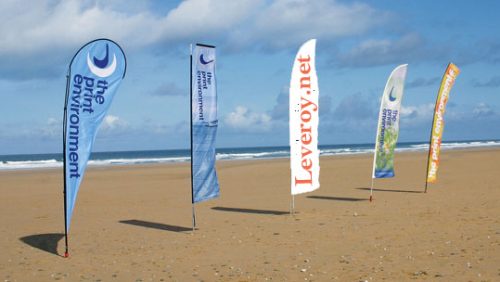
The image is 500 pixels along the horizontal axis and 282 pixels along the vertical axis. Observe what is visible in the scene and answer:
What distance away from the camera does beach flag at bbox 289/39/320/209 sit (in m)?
11.8

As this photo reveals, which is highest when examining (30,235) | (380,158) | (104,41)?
(104,41)

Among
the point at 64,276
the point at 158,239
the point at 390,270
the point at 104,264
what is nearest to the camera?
the point at 390,270

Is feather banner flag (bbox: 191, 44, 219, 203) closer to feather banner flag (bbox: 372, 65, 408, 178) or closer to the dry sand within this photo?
the dry sand

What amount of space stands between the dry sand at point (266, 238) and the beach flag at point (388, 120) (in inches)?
38.8

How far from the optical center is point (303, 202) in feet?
47.6

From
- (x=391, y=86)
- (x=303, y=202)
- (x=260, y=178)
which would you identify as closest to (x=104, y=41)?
(x=303, y=202)

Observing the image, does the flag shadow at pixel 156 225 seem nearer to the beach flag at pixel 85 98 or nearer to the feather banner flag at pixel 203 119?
the feather banner flag at pixel 203 119

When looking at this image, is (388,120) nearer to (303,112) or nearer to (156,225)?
(303,112)

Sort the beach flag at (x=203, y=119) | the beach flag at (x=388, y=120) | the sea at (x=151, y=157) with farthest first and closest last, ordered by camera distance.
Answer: the sea at (x=151, y=157) → the beach flag at (x=388, y=120) → the beach flag at (x=203, y=119)

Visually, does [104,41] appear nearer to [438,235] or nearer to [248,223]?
[248,223]

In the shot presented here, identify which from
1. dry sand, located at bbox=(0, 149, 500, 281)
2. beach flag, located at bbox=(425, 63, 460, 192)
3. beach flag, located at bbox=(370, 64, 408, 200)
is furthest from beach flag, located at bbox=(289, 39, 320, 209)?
beach flag, located at bbox=(425, 63, 460, 192)

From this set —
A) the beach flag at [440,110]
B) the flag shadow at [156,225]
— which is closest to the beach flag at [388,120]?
the beach flag at [440,110]

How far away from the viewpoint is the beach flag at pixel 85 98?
7.86 metres

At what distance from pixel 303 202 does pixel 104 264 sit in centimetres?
744
